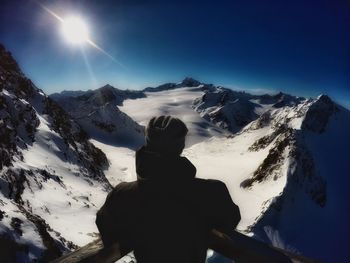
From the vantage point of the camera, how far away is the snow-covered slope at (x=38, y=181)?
14.2 m

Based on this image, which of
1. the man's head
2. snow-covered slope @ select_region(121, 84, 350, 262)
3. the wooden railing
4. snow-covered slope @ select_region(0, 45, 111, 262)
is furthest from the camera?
snow-covered slope @ select_region(121, 84, 350, 262)

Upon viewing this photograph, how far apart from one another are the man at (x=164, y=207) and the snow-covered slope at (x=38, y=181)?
11064 mm

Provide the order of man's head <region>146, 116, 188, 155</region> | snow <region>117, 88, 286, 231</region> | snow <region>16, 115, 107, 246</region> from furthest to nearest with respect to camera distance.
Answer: snow <region>117, 88, 286, 231</region> < snow <region>16, 115, 107, 246</region> < man's head <region>146, 116, 188, 155</region>

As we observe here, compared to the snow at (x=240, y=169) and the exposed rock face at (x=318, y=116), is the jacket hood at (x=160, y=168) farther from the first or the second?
the exposed rock face at (x=318, y=116)

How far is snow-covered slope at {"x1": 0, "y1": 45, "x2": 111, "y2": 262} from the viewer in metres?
14.2

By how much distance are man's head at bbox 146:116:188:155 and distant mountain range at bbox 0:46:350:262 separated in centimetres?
1144

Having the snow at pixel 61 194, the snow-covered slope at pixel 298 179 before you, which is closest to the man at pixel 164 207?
the snow at pixel 61 194

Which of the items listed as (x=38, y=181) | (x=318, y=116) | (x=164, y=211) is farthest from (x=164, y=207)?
(x=318, y=116)

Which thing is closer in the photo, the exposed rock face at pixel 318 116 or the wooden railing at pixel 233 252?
the wooden railing at pixel 233 252

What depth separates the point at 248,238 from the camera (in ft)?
10.2

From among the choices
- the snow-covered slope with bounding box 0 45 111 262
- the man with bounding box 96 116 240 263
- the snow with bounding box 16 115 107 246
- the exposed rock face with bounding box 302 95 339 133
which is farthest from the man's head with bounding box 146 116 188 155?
the exposed rock face with bounding box 302 95 339 133

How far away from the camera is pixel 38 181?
21484 mm

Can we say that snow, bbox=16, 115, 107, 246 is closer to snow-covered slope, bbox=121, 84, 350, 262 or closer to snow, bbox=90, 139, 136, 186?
snow, bbox=90, 139, 136, 186

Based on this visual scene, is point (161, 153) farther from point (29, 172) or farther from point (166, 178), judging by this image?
point (29, 172)
